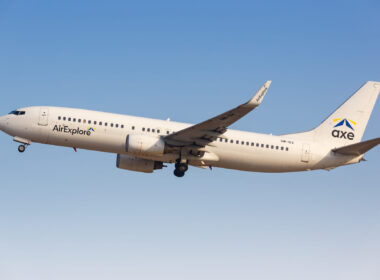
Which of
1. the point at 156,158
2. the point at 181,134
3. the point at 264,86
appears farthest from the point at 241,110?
the point at 156,158

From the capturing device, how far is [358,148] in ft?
143

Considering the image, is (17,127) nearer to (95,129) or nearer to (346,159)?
(95,129)

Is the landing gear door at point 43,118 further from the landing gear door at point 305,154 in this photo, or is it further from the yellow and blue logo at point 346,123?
the yellow and blue logo at point 346,123

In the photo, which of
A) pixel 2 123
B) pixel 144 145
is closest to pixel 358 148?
pixel 144 145

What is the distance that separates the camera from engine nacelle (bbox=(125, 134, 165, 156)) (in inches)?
1625

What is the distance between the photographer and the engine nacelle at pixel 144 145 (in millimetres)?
41281

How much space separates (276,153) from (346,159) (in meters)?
5.25

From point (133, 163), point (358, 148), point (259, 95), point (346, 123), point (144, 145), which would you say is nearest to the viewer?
point (259, 95)

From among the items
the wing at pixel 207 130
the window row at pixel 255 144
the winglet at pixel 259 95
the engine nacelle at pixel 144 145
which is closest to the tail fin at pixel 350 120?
the window row at pixel 255 144

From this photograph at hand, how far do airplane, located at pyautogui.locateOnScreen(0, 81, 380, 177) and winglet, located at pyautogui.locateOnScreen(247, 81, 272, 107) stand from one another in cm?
236

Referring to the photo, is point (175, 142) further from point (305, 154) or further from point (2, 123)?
point (2, 123)

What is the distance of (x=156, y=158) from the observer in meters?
43.2

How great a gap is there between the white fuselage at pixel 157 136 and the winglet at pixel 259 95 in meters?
5.25

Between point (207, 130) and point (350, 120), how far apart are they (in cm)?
1277
